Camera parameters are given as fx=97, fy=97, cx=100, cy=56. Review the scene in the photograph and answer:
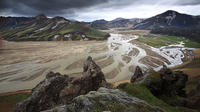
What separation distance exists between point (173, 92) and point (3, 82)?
171 feet

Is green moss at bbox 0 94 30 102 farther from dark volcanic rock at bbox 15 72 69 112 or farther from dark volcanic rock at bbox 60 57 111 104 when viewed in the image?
dark volcanic rock at bbox 60 57 111 104

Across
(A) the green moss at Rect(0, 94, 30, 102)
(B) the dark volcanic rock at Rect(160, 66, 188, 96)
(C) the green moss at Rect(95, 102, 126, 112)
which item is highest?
(C) the green moss at Rect(95, 102, 126, 112)

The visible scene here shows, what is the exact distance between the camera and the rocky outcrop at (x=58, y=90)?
14.4m

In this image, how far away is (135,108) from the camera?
845 cm

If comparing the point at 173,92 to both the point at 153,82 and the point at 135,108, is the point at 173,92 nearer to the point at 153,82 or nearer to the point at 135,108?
the point at 153,82

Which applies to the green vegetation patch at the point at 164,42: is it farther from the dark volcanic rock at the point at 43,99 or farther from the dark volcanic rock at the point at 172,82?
the dark volcanic rock at the point at 43,99

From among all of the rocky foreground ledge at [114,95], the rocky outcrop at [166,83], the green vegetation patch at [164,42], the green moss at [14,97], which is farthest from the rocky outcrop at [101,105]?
the green vegetation patch at [164,42]

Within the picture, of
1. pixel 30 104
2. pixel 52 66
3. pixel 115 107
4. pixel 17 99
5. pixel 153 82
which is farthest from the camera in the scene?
pixel 52 66

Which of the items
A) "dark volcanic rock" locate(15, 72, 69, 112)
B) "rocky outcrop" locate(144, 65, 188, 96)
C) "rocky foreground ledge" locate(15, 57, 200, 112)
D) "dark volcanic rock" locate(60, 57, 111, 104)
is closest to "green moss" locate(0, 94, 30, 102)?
"dark volcanic rock" locate(15, 72, 69, 112)

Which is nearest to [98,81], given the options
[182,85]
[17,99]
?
[182,85]

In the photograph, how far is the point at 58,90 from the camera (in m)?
16.4

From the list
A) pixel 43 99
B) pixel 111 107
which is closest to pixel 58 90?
pixel 43 99

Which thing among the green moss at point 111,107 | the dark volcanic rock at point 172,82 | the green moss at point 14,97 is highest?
the green moss at point 111,107

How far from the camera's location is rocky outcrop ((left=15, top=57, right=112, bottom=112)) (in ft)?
47.2
